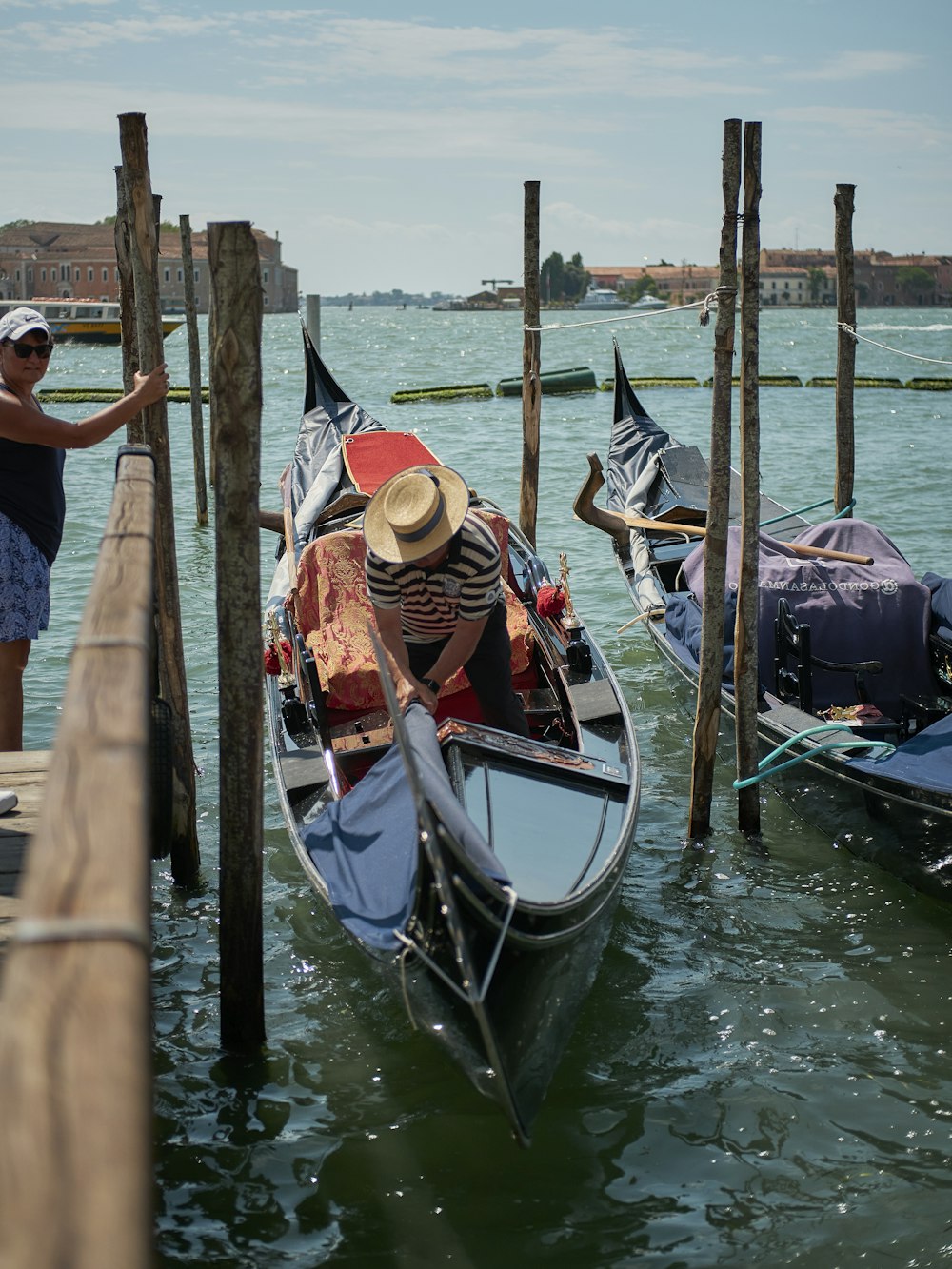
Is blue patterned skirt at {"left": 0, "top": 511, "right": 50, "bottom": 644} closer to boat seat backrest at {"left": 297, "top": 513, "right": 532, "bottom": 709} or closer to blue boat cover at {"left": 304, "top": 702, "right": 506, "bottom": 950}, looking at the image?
blue boat cover at {"left": 304, "top": 702, "right": 506, "bottom": 950}

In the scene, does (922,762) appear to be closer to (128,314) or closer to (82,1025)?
(128,314)

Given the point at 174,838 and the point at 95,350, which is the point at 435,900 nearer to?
the point at 174,838

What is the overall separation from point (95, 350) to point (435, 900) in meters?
34.7

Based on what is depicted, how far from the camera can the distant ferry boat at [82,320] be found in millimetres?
34188

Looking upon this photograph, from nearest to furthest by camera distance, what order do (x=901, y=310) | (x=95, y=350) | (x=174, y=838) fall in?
1. (x=174, y=838)
2. (x=95, y=350)
3. (x=901, y=310)

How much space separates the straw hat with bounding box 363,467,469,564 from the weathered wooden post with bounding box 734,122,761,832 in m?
0.88

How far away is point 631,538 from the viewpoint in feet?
20.2

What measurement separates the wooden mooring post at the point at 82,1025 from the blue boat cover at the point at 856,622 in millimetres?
3433

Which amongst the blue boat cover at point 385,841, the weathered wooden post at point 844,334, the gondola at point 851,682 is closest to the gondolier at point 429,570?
the blue boat cover at point 385,841

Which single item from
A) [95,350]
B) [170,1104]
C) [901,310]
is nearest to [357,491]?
[170,1104]

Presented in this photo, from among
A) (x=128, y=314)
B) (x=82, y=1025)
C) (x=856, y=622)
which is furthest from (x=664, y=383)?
(x=82, y=1025)

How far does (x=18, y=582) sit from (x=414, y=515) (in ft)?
2.97

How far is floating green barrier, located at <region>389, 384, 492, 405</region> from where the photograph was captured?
20016 mm

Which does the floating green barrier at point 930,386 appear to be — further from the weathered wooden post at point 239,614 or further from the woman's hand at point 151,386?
the weathered wooden post at point 239,614
